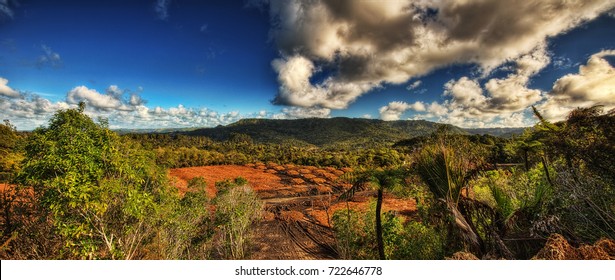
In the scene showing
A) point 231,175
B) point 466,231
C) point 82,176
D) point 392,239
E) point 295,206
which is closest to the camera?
point 466,231

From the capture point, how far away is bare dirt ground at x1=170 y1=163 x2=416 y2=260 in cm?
1604

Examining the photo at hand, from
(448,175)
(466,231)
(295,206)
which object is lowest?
(295,206)

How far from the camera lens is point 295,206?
A: 2792 centimetres

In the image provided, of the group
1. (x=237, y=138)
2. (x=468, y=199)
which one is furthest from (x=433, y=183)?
(x=237, y=138)

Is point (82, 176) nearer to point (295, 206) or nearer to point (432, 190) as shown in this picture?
point (432, 190)

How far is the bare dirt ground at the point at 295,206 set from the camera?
52.6ft

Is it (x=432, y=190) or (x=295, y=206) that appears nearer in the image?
(x=432, y=190)

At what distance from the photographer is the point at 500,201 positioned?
2.79 meters

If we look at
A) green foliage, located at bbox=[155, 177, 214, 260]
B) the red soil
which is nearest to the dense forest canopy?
green foliage, located at bbox=[155, 177, 214, 260]

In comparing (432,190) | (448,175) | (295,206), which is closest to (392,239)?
(432,190)

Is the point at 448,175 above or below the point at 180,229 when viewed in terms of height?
above

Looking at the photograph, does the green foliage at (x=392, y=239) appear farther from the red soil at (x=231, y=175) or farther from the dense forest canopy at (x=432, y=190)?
the red soil at (x=231, y=175)

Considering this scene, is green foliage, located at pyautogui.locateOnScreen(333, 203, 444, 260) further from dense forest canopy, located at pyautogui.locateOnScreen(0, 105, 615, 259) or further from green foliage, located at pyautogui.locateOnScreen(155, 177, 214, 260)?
green foliage, located at pyautogui.locateOnScreen(155, 177, 214, 260)

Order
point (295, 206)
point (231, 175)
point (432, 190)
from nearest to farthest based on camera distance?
1. point (432, 190)
2. point (295, 206)
3. point (231, 175)
